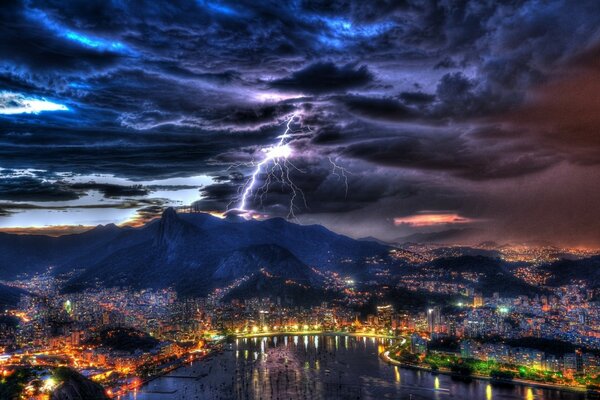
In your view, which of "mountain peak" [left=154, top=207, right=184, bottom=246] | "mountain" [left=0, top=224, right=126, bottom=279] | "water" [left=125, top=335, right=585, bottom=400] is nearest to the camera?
"water" [left=125, top=335, right=585, bottom=400]

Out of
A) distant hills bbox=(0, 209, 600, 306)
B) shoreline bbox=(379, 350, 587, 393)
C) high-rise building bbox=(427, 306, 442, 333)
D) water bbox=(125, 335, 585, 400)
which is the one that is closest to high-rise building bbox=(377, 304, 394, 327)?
high-rise building bbox=(427, 306, 442, 333)

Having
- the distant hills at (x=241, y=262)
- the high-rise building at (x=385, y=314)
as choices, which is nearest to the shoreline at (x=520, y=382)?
the high-rise building at (x=385, y=314)

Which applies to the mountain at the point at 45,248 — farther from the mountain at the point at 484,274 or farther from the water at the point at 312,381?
the water at the point at 312,381

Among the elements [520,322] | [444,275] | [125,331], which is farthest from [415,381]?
[444,275]

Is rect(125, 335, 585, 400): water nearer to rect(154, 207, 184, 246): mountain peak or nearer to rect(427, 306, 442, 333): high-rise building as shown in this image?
rect(427, 306, 442, 333): high-rise building

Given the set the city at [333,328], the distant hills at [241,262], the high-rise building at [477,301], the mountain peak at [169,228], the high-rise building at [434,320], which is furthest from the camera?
the mountain peak at [169,228]

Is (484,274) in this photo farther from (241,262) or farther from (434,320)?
(241,262)

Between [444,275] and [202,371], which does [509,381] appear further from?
[444,275]
